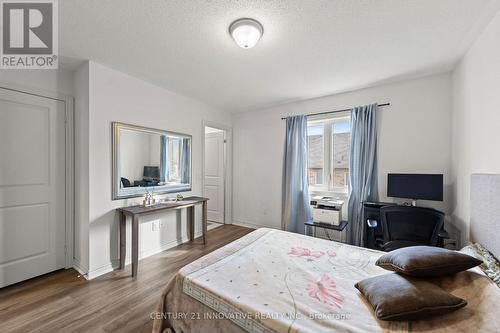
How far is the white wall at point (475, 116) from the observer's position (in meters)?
1.57

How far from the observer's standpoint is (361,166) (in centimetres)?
305

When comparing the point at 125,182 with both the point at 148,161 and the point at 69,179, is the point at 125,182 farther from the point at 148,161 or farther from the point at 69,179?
the point at 69,179

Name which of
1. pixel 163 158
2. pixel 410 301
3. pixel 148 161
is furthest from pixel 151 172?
pixel 410 301

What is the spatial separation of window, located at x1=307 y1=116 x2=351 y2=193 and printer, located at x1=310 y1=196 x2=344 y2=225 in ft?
1.28

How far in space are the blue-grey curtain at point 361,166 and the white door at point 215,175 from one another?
2.58 metres

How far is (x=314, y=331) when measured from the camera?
88 centimetres

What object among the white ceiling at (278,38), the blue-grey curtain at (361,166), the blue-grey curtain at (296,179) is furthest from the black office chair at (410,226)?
A: the white ceiling at (278,38)

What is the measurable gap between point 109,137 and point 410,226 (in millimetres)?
3589

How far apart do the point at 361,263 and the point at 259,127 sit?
10.3 feet

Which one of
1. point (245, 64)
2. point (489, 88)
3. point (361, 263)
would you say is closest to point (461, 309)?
point (361, 263)

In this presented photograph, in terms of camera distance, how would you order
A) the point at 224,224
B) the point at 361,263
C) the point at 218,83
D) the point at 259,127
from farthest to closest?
the point at 224,224
the point at 259,127
the point at 218,83
the point at 361,263

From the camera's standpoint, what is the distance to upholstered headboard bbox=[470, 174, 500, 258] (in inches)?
55.0

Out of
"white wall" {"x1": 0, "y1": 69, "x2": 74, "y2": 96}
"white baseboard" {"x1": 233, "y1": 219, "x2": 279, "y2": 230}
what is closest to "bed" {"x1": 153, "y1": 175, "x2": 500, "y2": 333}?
"white baseboard" {"x1": 233, "y1": 219, "x2": 279, "y2": 230}

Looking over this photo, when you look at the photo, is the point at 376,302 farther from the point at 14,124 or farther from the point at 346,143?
the point at 14,124
